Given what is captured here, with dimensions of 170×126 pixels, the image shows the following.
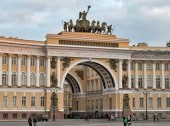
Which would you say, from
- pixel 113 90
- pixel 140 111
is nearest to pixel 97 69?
pixel 113 90

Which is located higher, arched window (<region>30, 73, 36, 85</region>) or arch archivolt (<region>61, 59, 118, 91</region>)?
arch archivolt (<region>61, 59, 118, 91</region>)

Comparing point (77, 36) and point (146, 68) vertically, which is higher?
point (77, 36)

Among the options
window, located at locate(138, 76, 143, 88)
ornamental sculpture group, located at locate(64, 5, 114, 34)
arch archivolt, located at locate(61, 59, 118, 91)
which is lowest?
window, located at locate(138, 76, 143, 88)

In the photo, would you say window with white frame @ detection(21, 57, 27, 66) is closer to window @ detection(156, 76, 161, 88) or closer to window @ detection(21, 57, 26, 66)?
window @ detection(21, 57, 26, 66)

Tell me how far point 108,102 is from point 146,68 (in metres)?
9.86

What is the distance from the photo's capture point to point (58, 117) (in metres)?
80.4

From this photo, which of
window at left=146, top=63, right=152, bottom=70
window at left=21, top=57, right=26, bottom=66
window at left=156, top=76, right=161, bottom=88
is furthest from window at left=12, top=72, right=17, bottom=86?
window at left=156, top=76, right=161, bottom=88

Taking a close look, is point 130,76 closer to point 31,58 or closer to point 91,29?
point 91,29

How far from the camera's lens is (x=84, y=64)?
290ft

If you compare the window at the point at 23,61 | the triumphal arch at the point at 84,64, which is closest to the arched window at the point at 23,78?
the triumphal arch at the point at 84,64

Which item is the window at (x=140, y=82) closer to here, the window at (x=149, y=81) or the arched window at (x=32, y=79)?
the window at (x=149, y=81)

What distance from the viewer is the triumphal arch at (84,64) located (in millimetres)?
78938

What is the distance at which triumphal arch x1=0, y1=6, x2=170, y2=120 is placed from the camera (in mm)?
78938

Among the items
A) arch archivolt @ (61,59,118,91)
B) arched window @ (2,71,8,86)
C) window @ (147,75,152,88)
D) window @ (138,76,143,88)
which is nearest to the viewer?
arched window @ (2,71,8,86)
